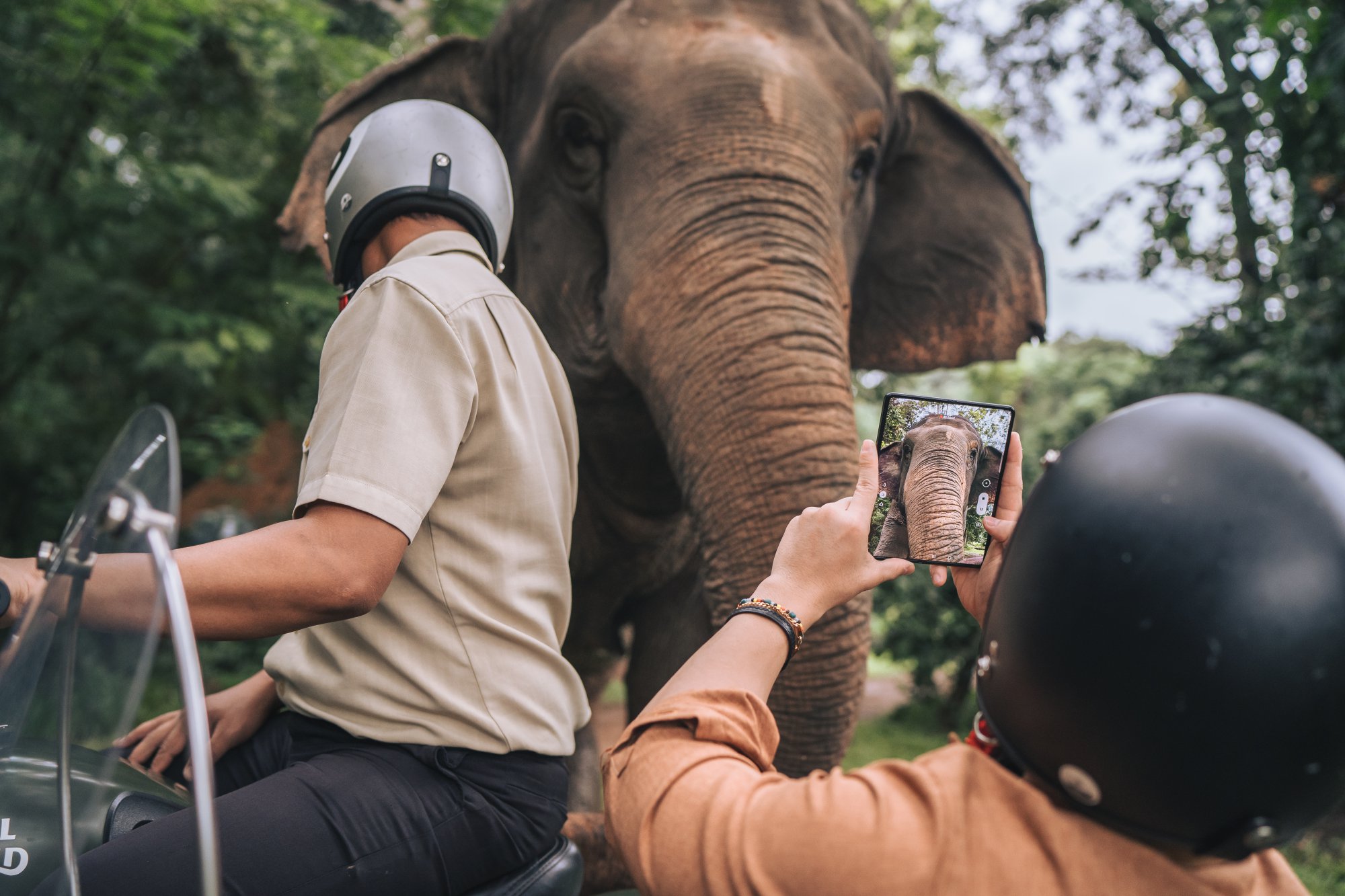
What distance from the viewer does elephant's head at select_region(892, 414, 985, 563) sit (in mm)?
1828

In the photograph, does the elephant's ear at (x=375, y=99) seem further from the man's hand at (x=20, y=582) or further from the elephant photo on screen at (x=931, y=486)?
the elephant photo on screen at (x=931, y=486)

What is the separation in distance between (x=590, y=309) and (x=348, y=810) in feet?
8.32

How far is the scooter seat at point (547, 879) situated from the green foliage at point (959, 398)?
178 inches

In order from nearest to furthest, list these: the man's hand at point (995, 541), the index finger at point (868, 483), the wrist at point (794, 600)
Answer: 1. the wrist at point (794, 600)
2. the index finger at point (868, 483)
3. the man's hand at point (995, 541)

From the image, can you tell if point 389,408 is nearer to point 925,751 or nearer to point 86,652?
point 86,652

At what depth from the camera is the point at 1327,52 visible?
21.4ft

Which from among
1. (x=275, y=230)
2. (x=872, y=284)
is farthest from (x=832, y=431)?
(x=275, y=230)

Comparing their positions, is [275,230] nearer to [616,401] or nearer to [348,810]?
[616,401]

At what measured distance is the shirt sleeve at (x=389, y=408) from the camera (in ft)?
6.08

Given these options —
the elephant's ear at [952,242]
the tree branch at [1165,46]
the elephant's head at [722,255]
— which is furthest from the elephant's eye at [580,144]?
the tree branch at [1165,46]

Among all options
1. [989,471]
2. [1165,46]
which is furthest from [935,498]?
[1165,46]

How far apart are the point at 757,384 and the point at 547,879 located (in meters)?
1.46

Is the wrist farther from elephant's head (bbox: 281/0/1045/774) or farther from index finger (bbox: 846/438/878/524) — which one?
elephant's head (bbox: 281/0/1045/774)

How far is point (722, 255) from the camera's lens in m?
3.52
